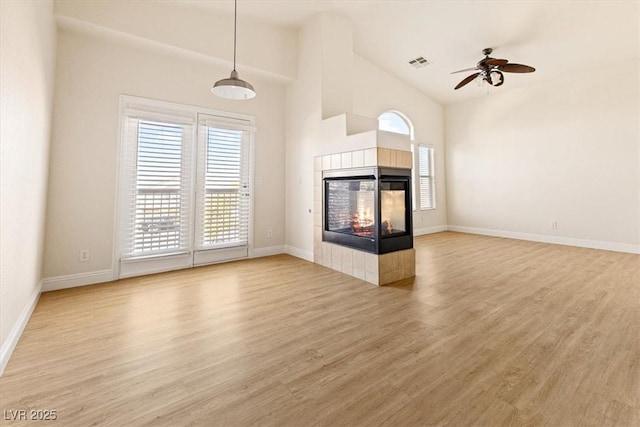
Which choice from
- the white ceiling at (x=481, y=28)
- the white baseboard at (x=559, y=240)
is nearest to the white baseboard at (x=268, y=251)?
the white ceiling at (x=481, y=28)

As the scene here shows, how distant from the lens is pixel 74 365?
1756 mm

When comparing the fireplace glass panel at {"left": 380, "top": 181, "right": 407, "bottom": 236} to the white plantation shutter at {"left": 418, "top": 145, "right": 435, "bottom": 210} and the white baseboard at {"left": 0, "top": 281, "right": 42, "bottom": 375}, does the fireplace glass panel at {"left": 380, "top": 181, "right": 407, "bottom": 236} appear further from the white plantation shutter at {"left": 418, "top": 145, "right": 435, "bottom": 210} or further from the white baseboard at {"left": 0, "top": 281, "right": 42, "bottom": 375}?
the white plantation shutter at {"left": 418, "top": 145, "right": 435, "bottom": 210}

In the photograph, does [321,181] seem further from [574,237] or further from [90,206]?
[574,237]

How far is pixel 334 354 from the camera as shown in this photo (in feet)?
6.16

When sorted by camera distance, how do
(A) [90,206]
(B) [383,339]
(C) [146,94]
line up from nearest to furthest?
(B) [383,339], (A) [90,206], (C) [146,94]

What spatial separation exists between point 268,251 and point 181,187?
1.77m

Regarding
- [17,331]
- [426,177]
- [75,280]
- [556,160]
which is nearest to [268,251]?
[75,280]

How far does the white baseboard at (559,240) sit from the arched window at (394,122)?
3109mm

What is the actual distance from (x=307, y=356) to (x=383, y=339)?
598 millimetres

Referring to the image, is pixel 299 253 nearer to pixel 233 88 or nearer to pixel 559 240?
pixel 233 88

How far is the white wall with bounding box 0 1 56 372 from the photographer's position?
5.68ft

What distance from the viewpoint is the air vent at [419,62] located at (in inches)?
219

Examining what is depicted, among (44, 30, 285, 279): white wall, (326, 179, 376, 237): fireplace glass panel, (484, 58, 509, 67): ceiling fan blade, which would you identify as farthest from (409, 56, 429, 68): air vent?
(44, 30, 285, 279): white wall

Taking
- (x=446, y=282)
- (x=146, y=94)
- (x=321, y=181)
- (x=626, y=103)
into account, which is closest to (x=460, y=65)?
(x=626, y=103)
